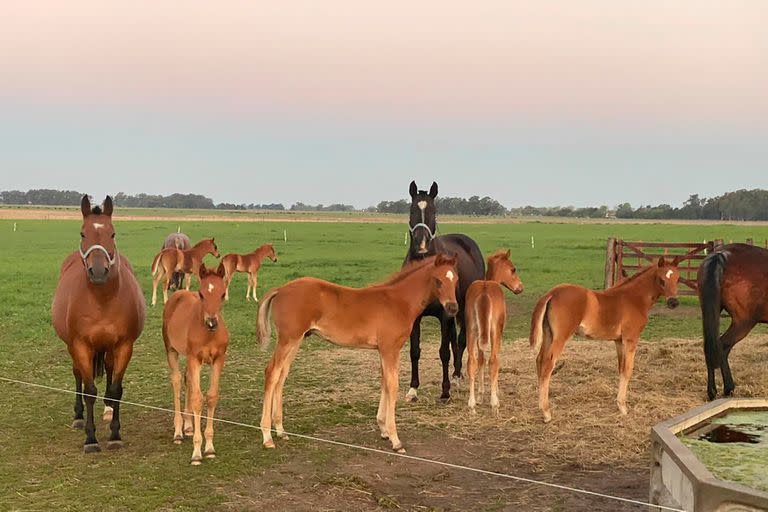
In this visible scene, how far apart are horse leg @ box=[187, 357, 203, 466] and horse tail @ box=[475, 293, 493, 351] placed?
11.6 feet

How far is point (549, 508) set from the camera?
207 inches

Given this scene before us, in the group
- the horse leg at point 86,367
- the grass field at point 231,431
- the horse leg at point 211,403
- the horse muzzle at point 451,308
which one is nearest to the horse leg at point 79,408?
the grass field at point 231,431

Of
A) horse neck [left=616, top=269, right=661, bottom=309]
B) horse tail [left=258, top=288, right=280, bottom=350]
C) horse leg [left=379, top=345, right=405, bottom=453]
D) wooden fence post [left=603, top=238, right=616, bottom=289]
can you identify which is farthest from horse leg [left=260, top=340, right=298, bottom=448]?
wooden fence post [left=603, top=238, right=616, bottom=289]

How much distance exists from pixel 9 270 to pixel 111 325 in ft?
76.4

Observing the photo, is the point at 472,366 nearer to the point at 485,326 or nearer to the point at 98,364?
the point at 485,326

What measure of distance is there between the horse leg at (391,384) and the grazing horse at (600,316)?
178 centimetres

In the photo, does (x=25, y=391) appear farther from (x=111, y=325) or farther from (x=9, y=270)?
(x=9, y=270)

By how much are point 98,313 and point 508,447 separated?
456 cm

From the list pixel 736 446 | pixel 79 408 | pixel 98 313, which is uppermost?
pixel 98 313

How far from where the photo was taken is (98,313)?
6.60 meters

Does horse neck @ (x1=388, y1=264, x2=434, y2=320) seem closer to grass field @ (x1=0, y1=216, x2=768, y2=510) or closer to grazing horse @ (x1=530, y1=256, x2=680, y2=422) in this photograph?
grazing horse @ (x1=530, y1=256, x2=680, y2=422)

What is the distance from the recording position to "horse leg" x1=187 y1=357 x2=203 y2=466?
6.18 m

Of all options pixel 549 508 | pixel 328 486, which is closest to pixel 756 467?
pixel 549 508

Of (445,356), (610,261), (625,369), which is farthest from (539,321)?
(610,261)
